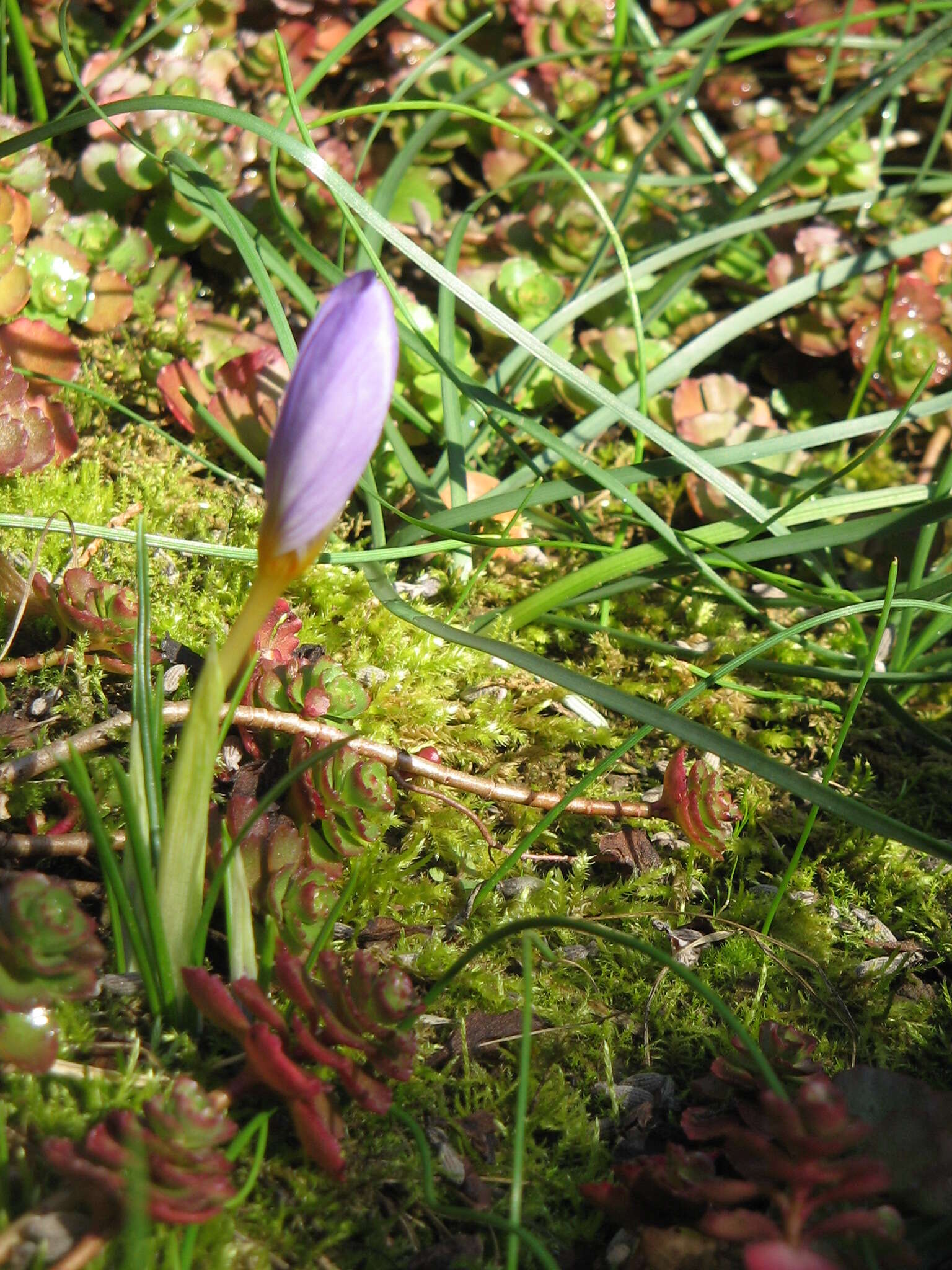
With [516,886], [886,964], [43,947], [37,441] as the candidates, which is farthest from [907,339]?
[43,947]

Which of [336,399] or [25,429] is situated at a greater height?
[336,399]

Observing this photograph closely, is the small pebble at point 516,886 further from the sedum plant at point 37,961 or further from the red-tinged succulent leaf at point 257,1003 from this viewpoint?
the sedum plant at point 37,961

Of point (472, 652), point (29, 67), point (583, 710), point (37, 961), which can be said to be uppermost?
point (29, 67)

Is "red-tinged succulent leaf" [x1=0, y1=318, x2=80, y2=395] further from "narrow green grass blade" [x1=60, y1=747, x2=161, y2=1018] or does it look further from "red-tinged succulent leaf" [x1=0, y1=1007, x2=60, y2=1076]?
"red-tinged succulent leaf" [x1=0, y1=1007, x2=60, y2=1076]

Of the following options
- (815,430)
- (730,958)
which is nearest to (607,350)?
(815,430)

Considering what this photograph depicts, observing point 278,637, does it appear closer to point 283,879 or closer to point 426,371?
point 283,879

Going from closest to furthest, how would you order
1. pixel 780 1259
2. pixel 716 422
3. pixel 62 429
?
pixel 780 1259 < pixel 62 429 < pixel 716 422

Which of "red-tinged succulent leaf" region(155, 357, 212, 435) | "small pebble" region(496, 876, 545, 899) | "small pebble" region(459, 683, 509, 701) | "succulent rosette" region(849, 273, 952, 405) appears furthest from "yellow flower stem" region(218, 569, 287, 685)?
"succulent rosette" region(849, 273, 952, 405)

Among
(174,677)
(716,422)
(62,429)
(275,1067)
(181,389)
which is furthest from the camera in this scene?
(716,422)
